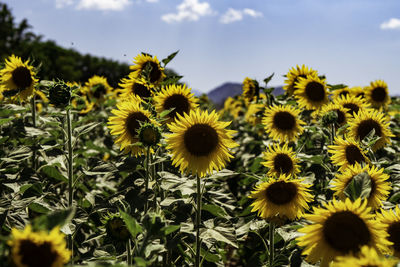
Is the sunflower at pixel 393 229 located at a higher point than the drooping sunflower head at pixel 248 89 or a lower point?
lower

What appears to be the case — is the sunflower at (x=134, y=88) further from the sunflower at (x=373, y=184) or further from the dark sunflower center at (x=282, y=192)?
the sunflower at (x=373, y=184)

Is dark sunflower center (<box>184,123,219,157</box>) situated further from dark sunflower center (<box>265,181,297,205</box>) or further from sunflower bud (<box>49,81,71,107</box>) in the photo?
sunflower bud (<box>49,81,71,107</box>)

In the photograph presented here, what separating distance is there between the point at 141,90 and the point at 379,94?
4.07 metres

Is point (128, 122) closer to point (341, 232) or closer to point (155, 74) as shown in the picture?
point (155, 74)

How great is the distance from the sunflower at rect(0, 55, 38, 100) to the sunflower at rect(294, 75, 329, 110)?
112 inches

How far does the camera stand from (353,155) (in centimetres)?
259

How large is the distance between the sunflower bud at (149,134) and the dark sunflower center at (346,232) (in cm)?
104

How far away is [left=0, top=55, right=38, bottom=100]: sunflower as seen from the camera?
10.8ft

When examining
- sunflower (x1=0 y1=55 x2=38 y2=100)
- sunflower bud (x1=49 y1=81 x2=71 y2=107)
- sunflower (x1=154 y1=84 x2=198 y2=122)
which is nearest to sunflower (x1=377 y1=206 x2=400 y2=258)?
sunflower (x1=154 y1=84 x2=198 y2=122)

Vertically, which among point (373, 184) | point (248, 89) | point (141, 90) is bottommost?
point (373, 184)

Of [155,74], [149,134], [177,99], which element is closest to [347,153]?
[177,99]

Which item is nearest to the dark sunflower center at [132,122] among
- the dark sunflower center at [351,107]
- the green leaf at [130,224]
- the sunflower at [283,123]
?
the green leaf at [130,224]

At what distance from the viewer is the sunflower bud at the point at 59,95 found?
249 cm

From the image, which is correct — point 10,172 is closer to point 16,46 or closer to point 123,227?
point 123,227
